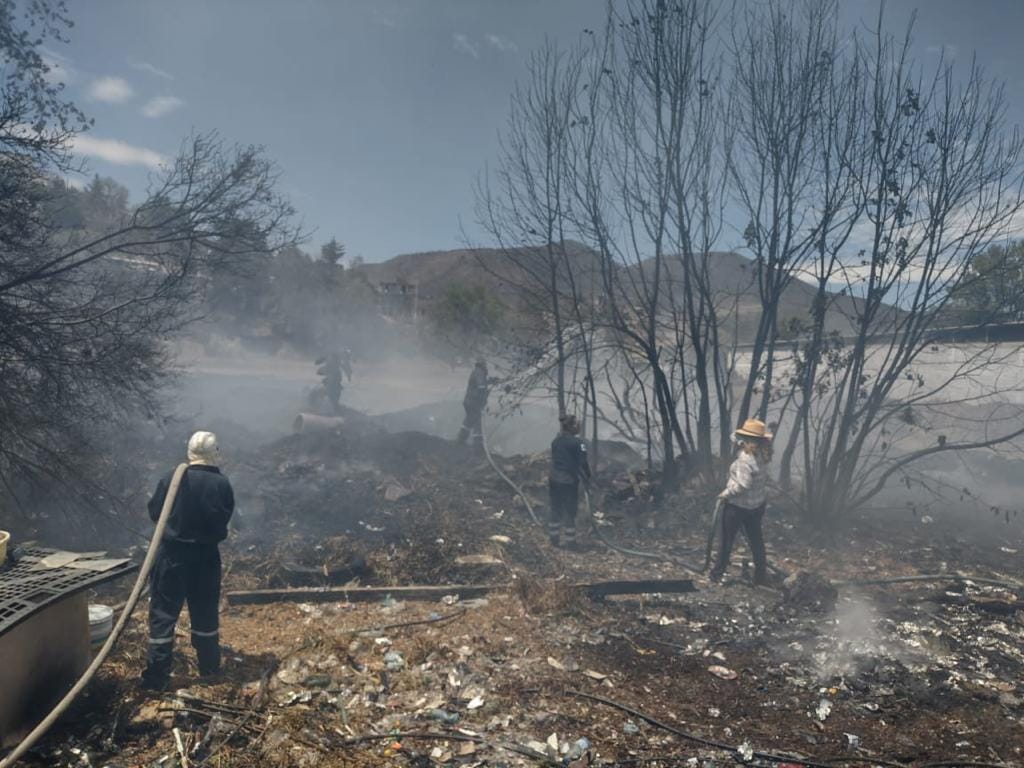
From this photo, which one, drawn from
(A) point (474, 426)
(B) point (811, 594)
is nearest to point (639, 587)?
(B) point (811, 594)

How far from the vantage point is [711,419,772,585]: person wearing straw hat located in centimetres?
663

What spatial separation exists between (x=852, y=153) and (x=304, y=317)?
2842cm

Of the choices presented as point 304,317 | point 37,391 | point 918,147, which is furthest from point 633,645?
point 304,317

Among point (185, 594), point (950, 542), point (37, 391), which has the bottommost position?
point (950, 542)

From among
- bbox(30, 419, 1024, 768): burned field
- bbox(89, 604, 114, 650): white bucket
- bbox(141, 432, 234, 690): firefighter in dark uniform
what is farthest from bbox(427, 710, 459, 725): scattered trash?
bbox(89, 604, 114, 650): white bucket

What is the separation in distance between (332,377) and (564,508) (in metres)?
9.10

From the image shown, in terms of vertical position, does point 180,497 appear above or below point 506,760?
above

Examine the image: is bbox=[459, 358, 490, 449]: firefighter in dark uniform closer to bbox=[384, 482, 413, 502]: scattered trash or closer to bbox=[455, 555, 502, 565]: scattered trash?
bbox=[384, 482, 413, 502]: scattered trash

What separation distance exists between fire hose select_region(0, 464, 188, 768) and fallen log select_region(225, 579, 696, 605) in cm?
207

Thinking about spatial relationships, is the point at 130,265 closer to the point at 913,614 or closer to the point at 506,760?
the point at 506,760

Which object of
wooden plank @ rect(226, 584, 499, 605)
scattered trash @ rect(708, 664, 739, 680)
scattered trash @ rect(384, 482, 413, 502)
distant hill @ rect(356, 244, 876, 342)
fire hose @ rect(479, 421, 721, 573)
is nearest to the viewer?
scattered trash @ rect(708, 664, 739, 680)

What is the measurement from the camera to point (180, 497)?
13.6 ft

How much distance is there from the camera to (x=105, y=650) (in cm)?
322

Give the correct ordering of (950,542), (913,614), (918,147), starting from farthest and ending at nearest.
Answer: (950,542)
(918,147)
(913,614)
